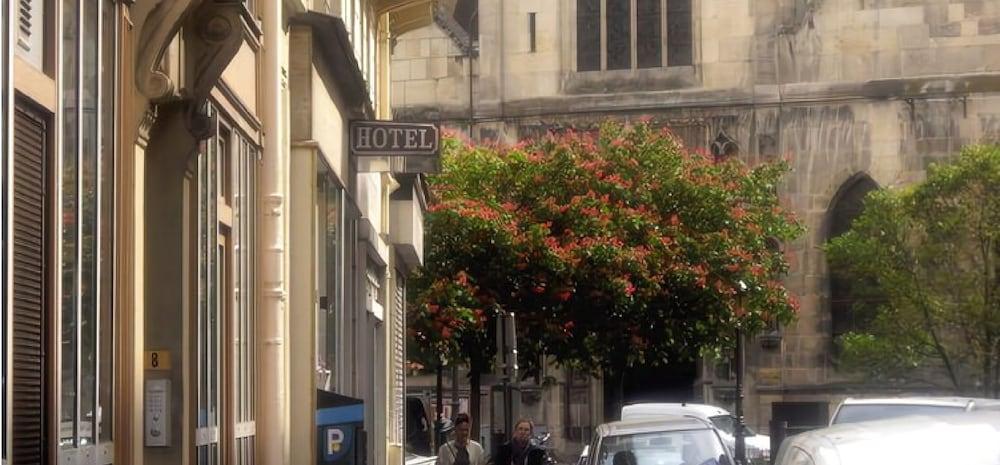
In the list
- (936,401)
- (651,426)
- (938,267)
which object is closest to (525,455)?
(651,426)

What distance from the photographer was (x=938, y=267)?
1864 inches

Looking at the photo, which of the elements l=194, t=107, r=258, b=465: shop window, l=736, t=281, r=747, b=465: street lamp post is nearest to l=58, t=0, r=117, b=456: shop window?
l=194, t=107, r=258, b=465: shop window

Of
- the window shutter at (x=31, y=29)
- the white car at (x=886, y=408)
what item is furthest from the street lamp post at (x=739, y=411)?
the window shutter at (x=31, y=29)

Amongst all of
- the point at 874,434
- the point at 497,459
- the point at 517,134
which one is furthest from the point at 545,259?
the point at 874,434

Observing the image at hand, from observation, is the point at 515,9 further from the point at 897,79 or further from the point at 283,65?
the point at 283,65

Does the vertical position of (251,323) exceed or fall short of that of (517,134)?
it falls short

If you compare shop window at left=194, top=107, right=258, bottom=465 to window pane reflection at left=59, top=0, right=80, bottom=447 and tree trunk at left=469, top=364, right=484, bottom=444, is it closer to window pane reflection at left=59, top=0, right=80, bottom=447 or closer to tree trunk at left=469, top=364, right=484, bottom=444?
window pane reflection at left=59, top=0, right=80, bottom=447

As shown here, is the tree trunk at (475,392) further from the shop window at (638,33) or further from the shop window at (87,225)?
the shop window at (87,225)

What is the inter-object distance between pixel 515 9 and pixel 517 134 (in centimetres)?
342

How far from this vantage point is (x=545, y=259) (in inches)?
1346

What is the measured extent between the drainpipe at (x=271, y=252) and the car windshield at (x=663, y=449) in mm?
4180

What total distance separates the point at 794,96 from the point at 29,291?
1834 inches

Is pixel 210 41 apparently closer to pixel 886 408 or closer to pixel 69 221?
pixel 69 221

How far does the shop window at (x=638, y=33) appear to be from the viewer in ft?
177
